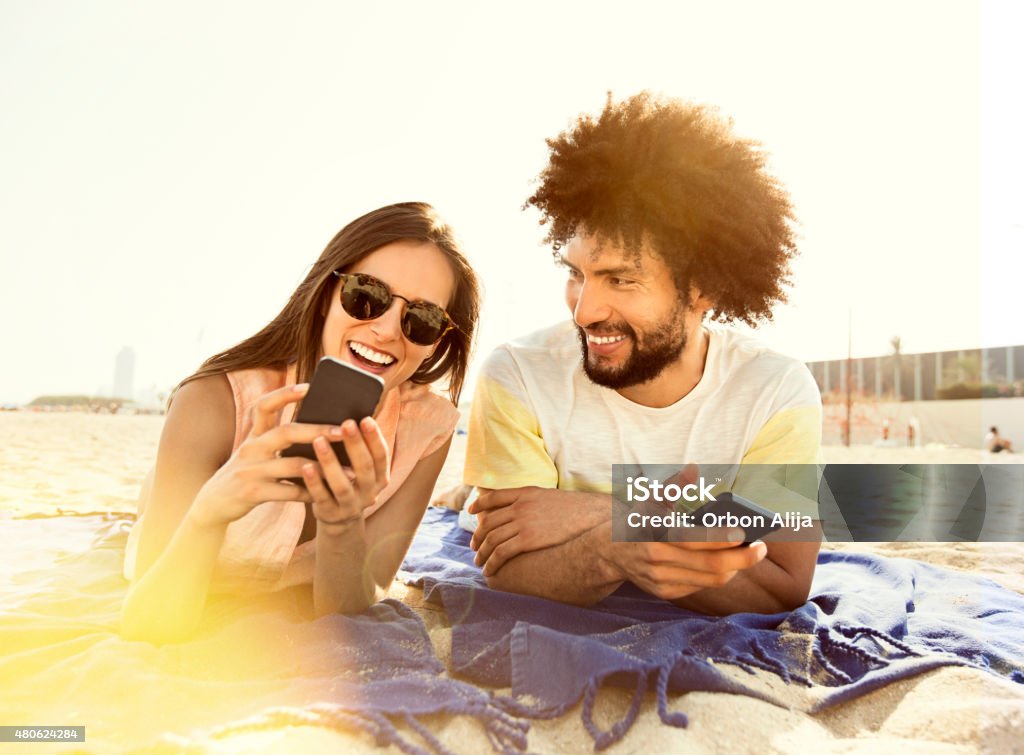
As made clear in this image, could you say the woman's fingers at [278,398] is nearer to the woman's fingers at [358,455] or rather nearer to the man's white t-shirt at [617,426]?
the woman's fingers at [358,455]

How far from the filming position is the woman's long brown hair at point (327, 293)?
3.09 meters

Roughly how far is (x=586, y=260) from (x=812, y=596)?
80.1 inches

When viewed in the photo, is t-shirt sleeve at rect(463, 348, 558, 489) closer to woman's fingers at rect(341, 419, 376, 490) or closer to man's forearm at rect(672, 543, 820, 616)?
man's forearm at rect(672, 543, 820, 616)

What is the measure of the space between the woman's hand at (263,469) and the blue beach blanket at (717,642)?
0.90 meters

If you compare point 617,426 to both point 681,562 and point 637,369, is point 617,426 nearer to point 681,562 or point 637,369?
point 637,369

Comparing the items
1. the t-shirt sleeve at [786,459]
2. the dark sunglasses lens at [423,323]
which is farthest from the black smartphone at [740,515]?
the dark sunglasses lens at [423,323]

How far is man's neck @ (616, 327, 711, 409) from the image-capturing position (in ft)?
11.3

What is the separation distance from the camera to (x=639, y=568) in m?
2.66


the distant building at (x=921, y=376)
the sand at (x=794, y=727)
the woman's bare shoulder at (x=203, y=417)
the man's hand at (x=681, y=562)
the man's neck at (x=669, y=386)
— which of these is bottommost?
the sand at (x=794, y=727)

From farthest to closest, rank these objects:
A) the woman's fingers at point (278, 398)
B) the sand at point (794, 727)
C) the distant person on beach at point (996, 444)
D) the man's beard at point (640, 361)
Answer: the distant person on beach at point (996, 444) < the man's beard at point (640, 361) < the woman's fingers at point (278, 398) < the sand at point (794, 727)

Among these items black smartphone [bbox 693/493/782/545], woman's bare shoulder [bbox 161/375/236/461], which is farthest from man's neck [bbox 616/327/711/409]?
woman's bare shoulder [bbox 161/375/236/461]

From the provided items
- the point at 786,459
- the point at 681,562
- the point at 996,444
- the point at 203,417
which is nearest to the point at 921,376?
the point at 996,444

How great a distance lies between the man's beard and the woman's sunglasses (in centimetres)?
81

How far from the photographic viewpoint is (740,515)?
230cm
